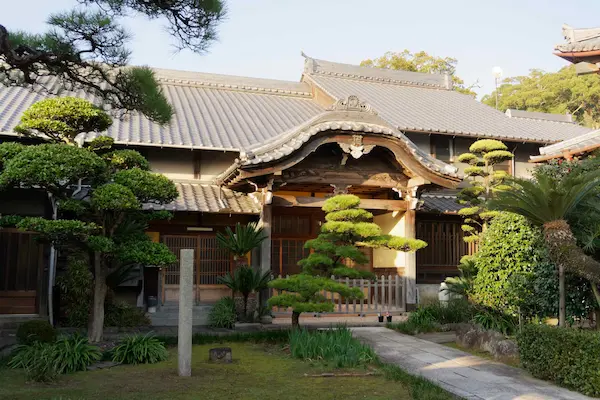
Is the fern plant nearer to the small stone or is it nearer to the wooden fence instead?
the wooden fence

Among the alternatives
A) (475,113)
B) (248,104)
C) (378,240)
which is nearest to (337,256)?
(378,240)

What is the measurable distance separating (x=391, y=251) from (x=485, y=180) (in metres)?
3.51

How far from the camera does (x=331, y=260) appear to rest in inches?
460

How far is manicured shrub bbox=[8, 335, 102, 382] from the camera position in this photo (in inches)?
342

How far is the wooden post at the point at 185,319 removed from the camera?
8672mm

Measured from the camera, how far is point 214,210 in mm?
14750

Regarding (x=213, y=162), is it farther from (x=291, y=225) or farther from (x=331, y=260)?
(x=331, y=260)

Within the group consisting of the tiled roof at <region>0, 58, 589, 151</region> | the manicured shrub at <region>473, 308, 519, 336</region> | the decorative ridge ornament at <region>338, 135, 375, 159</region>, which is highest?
the tiled roof at <region>0, 58, 589, 151</region>

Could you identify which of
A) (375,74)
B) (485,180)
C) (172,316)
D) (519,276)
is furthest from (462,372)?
(375,74)

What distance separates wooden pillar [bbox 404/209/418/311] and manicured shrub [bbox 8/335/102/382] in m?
8.36

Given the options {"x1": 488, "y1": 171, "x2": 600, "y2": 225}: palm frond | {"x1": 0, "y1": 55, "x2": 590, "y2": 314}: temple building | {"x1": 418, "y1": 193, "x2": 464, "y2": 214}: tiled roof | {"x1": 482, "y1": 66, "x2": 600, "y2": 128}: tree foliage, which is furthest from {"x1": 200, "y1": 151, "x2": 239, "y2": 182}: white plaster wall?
{"x1": 482, "y1": 66, "x2": 600, "y2": 128}: tree foliage

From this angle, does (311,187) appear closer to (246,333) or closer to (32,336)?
(246,333)

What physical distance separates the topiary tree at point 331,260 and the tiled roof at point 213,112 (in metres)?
4.94

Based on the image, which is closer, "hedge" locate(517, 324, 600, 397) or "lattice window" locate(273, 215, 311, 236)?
"hedge" locate(517, 324, 600, 397)
